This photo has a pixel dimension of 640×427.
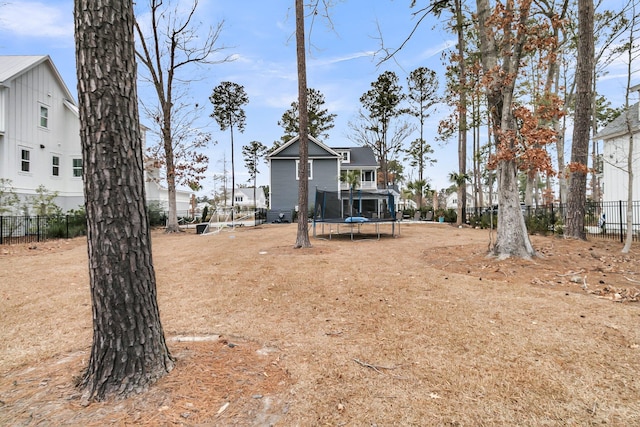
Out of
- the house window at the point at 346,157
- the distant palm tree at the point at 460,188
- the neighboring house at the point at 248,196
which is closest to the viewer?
the distant palm tree at the point at 460,188

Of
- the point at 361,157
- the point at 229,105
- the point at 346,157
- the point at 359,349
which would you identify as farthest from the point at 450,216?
the point at 229,105

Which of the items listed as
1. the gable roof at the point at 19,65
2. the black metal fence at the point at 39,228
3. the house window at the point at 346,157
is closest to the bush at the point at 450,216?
the house window at the point at 346,157

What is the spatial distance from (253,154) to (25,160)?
30849 millimetres

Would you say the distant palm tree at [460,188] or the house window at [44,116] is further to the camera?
the distant palm tree at [460,188]

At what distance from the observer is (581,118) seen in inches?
356

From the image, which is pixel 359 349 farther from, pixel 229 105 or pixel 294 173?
pixel 229 105

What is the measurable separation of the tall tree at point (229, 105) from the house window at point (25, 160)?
19.8 metres

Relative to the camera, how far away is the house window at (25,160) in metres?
15.2

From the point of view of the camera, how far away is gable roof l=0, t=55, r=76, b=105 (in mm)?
14492

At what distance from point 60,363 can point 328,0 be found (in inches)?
276

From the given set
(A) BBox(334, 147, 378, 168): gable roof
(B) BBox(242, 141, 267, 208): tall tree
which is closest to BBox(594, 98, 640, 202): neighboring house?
(A) BBox(334, 147, 378, 168): gable roof

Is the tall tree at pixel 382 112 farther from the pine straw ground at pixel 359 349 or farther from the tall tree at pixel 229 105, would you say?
the pine straw ground at pixel 359 349

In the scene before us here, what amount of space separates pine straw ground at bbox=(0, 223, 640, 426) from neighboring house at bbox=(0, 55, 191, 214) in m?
13.4

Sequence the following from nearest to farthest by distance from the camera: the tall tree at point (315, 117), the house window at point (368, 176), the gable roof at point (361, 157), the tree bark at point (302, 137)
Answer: the tree bark at point (302, 137), the gable roof at point (361, 157), the house window at point (368, 176), the tall tree at point (315, 117)
